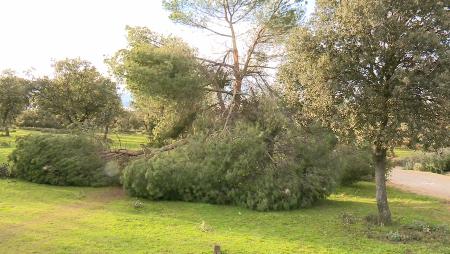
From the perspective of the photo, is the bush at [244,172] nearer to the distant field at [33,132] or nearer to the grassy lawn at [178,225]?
the grassy lawn at [178,225]

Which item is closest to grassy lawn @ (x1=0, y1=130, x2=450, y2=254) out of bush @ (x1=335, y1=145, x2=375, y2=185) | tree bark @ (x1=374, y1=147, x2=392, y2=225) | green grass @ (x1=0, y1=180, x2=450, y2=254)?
green grass @ (x1=0, y1=180, x2=450, y2=254)

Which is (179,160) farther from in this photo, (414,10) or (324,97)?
(414,10)

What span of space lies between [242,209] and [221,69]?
26.8 ft

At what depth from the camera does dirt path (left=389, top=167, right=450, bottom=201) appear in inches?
806

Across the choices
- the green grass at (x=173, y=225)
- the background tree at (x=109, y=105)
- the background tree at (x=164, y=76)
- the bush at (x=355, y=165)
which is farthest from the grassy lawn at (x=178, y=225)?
the background tree at (x=109, y=105)

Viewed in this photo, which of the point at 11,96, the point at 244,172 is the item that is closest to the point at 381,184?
the point at 244,172

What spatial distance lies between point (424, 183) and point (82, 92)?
89.7ft

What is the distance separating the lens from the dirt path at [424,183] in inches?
806

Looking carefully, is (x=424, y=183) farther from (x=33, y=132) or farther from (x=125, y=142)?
(x=33, y=132)

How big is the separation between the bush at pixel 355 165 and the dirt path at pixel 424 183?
7.26 feet

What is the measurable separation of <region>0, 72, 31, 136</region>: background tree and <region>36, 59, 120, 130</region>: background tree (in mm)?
7360

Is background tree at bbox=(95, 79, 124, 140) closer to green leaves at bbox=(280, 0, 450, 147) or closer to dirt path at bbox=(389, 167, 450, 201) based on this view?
dirt path at bbox=(389, 167, 450, 201)

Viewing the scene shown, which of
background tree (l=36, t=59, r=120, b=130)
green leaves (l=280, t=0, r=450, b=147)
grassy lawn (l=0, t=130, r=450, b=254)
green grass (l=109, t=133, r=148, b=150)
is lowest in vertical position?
grassy lawn (l=0, t=130, r=450, b=254)

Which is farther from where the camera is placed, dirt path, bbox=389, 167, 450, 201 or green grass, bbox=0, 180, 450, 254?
dirt path, bbox=389, 167, 450, 201
